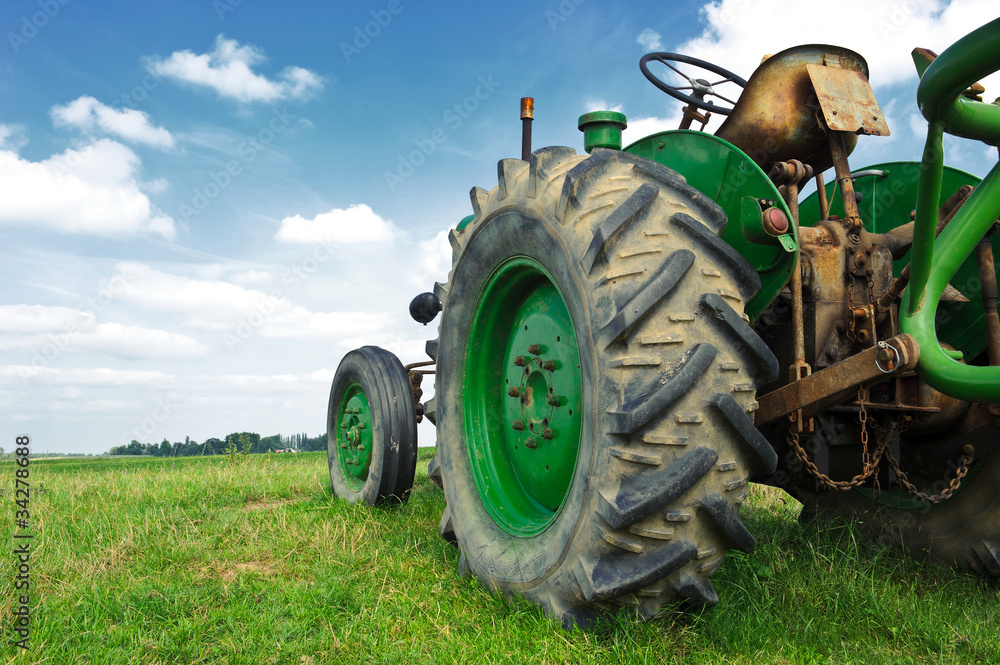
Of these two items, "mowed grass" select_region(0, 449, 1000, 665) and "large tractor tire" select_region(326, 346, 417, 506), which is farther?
"large tractor tire" select_region(326, 346, 417, 506)

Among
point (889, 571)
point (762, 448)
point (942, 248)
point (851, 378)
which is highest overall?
point (942, 248)

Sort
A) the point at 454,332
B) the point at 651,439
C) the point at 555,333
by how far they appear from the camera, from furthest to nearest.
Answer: the point at 454,332 → the point at 555,333 → the point at 651,439

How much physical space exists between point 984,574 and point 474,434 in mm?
2197

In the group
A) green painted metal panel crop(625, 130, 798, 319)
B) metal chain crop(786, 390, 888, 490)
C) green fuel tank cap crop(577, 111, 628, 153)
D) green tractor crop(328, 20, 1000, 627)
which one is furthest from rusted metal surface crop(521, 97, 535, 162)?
metal chain crop(786, 390, 888, 490)

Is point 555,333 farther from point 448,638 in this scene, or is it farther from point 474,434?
point 448,638

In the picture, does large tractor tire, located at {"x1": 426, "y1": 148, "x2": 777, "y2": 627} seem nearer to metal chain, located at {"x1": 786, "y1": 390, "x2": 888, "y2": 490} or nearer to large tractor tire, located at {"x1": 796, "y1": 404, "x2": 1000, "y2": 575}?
metal chain, located at {"x1": 786, "y1": 390, "x2": 888, "y2": 490}

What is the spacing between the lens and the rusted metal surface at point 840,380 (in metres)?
2.08

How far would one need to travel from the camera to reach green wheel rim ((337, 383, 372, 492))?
4.29 m

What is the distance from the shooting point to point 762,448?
1982mm

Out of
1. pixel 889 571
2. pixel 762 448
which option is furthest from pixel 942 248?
pixel 889 571

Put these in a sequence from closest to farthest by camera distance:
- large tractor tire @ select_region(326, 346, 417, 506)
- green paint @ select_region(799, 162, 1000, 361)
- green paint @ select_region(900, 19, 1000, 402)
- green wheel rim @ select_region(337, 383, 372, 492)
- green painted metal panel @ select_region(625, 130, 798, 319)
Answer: green paint @ select_region(900, 19, 1000, 402) → green painted metal panel @ select_region(625, 130, 798, 319) → green paint @ select_region(799, 162, 1000, 361) → large tractor tire @ select_region(326, 346, 417, 506) → green wheel rim @ select_region(337, 383, 372, 492)

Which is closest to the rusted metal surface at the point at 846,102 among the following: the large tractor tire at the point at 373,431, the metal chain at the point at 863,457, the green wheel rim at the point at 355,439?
the metal chain at the point at 863,457

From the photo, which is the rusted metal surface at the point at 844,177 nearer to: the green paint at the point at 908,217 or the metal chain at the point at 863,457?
the green paint at the point at 908,217

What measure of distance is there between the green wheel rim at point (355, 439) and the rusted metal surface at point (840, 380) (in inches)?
99.3
